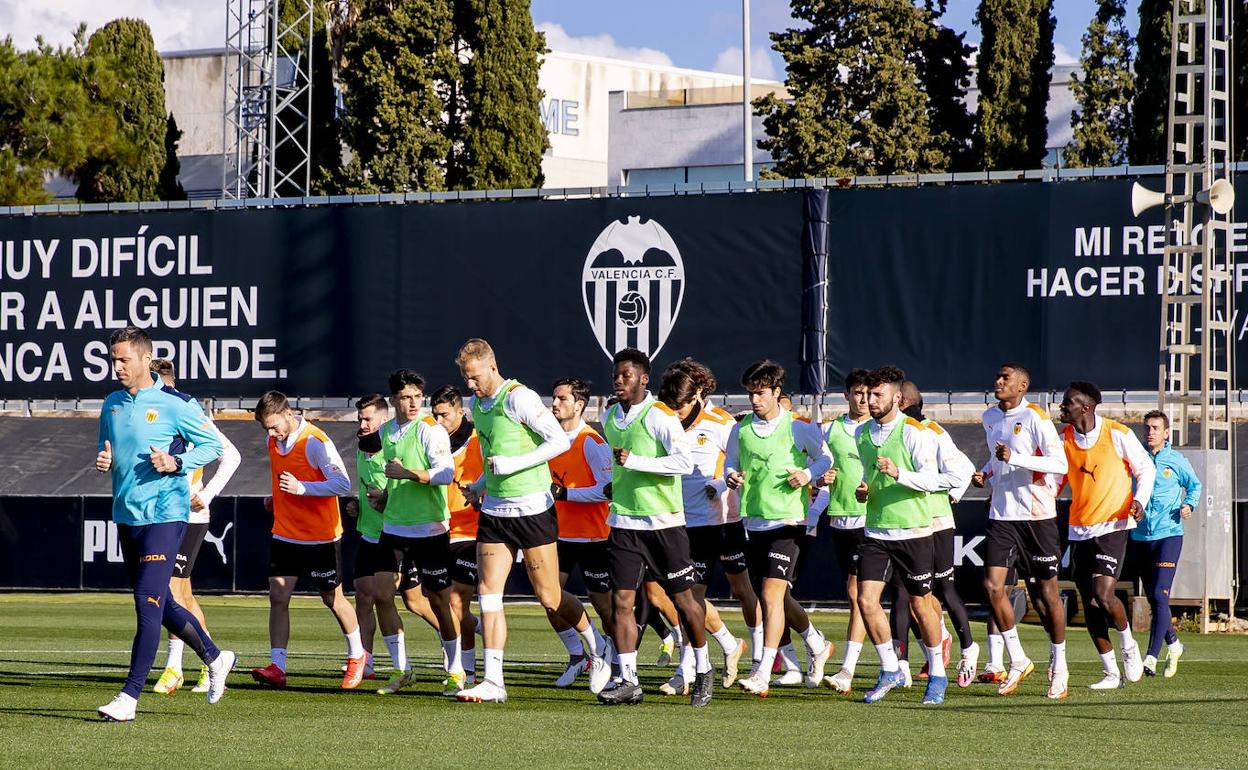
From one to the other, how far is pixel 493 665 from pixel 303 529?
1986 millimetres

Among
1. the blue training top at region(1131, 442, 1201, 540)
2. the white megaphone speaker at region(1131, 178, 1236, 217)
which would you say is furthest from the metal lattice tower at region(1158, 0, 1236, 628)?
the blue training top at region(1131, 442, 1201, 540)

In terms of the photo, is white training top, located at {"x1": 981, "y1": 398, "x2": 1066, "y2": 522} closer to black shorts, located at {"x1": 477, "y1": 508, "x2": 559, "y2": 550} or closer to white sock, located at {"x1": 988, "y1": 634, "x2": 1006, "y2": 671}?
white sock, located at {"x1": 988, "y1": 634, "x2": 1006, "y2": 671}

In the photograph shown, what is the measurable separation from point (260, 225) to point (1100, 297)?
38.0 feet

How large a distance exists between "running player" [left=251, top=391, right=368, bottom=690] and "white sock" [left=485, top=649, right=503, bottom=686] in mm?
1476

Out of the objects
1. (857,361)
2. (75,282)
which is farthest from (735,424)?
(75,282)

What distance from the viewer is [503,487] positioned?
11281 millimetres

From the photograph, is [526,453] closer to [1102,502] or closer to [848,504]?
[848,504]

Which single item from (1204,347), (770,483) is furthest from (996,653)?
(1204,347)

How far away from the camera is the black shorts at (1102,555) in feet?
42.8

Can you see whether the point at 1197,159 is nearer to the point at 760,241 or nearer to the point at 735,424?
the point at 760,241

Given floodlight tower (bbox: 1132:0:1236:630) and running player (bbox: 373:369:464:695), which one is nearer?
running player (bbox: 373:369:464:695)

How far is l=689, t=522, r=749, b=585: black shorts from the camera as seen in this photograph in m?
13.3

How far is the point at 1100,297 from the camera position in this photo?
912 inches

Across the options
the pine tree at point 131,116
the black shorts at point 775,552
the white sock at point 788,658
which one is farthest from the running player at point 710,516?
the pine tree at point 131,116
